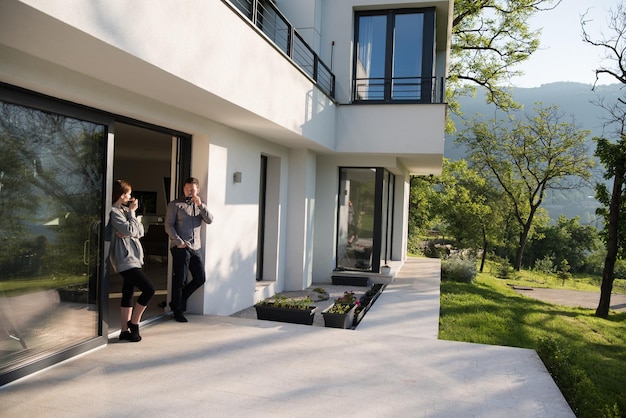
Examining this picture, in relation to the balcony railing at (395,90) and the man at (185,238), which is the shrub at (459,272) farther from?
the man at (185,238)

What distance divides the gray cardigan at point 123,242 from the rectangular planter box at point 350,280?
252 inches

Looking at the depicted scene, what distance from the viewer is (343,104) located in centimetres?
1055

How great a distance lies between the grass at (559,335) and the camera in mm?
4887

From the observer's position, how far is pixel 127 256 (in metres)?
5.07

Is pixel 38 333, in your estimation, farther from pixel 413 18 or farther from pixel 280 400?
pixel 413 18

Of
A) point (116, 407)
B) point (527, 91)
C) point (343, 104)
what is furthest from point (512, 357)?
point (527, 91)

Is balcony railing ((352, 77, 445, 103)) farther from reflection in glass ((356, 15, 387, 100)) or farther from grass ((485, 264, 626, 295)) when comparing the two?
grass ((485, 264, 626, 295))

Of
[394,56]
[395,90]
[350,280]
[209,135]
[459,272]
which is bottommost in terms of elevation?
[459,272]

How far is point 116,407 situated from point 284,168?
6.68m

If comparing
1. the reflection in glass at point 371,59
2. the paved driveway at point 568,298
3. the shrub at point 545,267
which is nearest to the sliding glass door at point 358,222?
the reflection in glass at point 371,59

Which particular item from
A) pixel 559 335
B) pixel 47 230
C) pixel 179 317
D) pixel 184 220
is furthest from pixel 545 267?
pixel 47 230

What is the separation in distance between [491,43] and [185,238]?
20048 mm

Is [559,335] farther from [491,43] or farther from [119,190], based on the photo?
[491,43]

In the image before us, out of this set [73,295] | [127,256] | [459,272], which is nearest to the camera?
[73,295]
